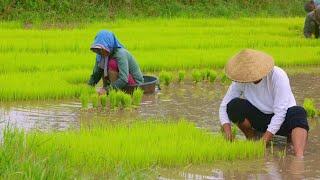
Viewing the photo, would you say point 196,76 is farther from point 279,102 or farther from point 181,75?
point 279,102

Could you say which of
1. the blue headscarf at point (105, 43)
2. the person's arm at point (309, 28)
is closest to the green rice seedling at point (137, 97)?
the blue headscarf at point (105, 43)

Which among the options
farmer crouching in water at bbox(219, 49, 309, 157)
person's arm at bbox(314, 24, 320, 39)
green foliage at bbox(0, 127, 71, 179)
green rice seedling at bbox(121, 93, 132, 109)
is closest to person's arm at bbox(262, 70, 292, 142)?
farmer crouching in water at bbox(219, 49, 309, 157)

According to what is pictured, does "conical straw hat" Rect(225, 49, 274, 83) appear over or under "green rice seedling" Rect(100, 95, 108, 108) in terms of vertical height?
over

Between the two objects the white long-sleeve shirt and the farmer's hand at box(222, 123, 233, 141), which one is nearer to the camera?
the white long-sleeve shirt

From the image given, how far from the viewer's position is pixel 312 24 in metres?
14.6

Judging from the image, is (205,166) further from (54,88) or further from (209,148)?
(54,88)

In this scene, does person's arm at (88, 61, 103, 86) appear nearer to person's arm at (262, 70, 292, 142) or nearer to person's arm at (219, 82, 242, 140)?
person's arm at (219, 82, 242, 140)

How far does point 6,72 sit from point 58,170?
5.72 m

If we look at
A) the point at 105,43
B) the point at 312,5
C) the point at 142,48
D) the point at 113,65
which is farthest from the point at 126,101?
the point at 312,5

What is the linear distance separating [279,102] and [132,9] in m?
13.6

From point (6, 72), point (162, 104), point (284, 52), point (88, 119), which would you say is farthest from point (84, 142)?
point (284, 52)

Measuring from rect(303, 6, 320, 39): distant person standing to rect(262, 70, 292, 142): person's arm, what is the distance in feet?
30.4

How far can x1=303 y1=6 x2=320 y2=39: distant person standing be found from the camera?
567 inches

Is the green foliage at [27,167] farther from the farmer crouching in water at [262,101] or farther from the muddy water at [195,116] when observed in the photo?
the farmer crouching in water at [262,101]
